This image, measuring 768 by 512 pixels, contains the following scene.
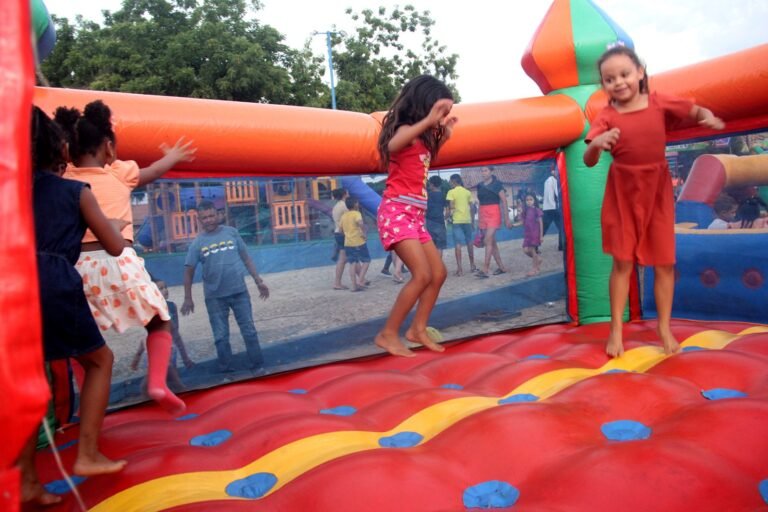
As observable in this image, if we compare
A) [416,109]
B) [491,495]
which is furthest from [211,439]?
[416,109]

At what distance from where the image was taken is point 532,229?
3.36m

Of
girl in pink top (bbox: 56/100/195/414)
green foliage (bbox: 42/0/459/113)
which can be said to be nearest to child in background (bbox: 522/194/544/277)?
girl in pink top (bbox: 56/100/195/414)

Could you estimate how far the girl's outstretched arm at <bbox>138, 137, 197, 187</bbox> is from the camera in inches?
83.7

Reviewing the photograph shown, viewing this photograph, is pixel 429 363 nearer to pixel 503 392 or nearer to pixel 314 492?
pixel 503 392

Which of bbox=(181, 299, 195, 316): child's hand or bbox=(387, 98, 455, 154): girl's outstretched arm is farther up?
bbox=(387, 98, 455, 154): girl's outstretched arm

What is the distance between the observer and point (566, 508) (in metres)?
1.18

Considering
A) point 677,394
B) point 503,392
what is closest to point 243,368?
point 503,392

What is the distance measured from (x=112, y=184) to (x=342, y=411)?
37.9 inches

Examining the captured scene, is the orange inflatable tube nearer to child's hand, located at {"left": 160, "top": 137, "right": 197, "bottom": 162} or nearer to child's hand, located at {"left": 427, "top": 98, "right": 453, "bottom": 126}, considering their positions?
child's hand, located at {"left": 160, "top": 137, "right": 197, "bottom": 162}

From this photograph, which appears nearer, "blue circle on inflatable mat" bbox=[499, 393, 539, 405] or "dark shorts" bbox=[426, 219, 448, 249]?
"blue circle on inflatable mat" bbox=[499, 393, 539, 405]

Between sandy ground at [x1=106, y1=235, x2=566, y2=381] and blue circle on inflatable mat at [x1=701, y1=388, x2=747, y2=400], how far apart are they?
55.2 inches

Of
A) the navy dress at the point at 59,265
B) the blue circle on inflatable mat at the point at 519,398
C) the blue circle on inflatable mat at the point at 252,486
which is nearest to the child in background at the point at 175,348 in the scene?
the navy dress at the point at 59,265

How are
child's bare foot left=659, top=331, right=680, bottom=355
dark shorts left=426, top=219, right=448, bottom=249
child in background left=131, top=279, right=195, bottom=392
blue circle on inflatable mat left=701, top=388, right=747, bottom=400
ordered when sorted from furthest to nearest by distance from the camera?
dark shorts left=426, top=219, right=448, bottom=249 < child in background left=131, top=279, right=195, bottom=392 < child's bare foot left=659, top=331, right=680, bottom=355 < blue circle on inflatable mat left=701, top=388, right=747, bottom=400

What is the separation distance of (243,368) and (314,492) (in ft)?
4.60
